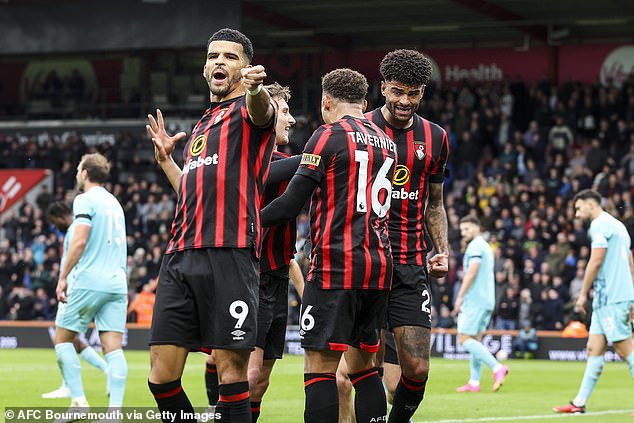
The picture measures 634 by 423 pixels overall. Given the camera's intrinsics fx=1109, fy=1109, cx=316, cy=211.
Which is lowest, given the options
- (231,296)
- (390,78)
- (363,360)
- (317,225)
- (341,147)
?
(363,360)

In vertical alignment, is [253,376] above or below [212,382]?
above

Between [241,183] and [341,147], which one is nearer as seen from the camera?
[241,183]

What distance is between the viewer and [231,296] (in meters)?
5.68

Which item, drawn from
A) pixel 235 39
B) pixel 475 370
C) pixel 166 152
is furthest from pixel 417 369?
pixel 475 370

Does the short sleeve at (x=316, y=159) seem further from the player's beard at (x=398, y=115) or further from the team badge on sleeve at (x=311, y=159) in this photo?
the player's beard at (x=398, y=115)

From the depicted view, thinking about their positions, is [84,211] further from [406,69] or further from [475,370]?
[475,370]

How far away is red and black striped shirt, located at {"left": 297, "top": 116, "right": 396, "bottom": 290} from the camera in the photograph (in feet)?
20.9

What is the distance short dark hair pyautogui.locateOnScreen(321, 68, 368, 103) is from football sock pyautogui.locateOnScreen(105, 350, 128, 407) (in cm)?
349

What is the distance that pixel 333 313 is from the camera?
634 centimetres

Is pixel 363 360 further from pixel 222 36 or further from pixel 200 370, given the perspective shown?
pixel 200 370

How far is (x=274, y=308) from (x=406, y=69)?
180 cm

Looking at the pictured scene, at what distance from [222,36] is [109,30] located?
20.9 m

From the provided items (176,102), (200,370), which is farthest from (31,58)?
(200,370)

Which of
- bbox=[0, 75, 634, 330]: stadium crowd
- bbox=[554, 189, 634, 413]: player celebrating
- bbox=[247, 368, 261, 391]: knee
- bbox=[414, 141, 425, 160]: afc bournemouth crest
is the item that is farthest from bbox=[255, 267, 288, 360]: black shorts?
bbox=[0, 75, 634, 330]: stadium crowd
